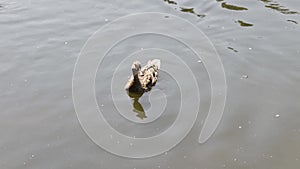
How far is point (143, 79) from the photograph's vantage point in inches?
307

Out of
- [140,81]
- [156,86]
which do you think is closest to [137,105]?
[140,81]

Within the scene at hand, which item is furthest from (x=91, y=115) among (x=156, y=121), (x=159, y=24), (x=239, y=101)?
(x=159, y=24)

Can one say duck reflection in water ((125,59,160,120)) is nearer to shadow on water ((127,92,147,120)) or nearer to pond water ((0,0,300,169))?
shadow on water ((127,92,147,120))

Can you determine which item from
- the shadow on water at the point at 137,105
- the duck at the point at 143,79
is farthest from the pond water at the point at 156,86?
the duck at the point at 143,79

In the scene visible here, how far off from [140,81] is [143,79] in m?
0.14

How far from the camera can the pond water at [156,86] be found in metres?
6.24

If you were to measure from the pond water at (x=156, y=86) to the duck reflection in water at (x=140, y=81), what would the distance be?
109 millimetres

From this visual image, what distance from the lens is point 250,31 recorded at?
9695 mm

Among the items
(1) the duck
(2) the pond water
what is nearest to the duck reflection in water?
(1) the duck

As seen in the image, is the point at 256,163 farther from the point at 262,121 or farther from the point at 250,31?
the point at 250,31

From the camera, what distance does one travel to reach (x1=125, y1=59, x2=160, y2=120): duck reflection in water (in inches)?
295

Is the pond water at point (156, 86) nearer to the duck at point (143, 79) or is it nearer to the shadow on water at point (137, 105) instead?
the shadow on water at point (137, 105)

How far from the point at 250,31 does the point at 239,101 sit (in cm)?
302

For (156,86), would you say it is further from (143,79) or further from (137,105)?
(137,105)
